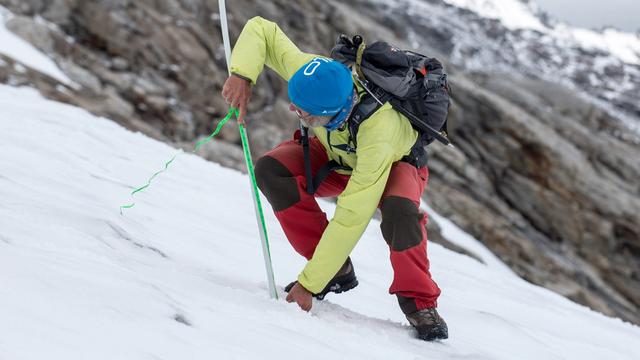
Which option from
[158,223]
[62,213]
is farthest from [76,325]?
[158,223]

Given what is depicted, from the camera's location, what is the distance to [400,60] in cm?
414

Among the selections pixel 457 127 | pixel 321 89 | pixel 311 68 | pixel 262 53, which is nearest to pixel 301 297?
pixel 321 89

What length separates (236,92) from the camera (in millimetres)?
3885

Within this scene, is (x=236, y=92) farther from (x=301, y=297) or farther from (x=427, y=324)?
(x=427, y=324)

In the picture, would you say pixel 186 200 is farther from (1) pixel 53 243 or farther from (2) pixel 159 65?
(2) pixel 159 65

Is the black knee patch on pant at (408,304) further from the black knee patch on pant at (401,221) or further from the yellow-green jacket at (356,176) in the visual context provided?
the yellow-green jacket at (356,176)

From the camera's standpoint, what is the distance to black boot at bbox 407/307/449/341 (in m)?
4.15

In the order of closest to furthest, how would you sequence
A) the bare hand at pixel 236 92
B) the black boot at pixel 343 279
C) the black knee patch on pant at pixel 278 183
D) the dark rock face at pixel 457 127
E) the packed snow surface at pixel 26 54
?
the bare hand at pixel 236 92 → the black knee patch on pant at pixel 278 183 → the black boot at pixel 343 279 → the packed snow surface at pixel 26 54 → the dark rock face at pixel 457 127

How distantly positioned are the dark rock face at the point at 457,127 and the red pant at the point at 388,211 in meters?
9.14

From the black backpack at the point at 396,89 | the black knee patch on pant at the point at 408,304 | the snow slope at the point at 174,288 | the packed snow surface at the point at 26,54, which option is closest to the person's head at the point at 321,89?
the black backpack at the point at 396,89

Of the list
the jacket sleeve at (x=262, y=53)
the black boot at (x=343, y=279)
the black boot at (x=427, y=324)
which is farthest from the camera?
the black boot at (x=343, y=279)

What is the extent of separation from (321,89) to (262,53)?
74 cm

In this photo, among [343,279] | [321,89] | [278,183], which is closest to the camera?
[321,89]

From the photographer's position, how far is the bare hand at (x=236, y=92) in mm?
3877
